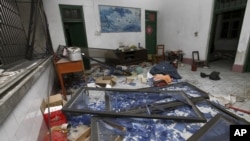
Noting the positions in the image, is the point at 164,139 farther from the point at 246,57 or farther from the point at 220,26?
the point at 220,26

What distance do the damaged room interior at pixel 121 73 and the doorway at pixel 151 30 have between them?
46 millimetres

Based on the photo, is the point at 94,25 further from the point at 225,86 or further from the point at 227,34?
the point at 227,34

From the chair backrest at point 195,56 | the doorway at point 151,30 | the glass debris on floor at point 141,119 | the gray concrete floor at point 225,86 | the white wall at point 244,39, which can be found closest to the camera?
the glass debris on floor at point 141,119

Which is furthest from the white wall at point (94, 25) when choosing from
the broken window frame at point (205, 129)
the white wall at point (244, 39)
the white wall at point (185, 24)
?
the broken window frame at point (205, 129)

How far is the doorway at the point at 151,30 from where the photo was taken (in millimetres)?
5799

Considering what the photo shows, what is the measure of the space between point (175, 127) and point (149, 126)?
36cm

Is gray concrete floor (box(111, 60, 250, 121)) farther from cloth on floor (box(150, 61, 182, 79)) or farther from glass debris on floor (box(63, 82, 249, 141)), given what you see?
glass debris on floor (box(63, 82, 249, 141))

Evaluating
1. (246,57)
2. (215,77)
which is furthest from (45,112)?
(246,57)

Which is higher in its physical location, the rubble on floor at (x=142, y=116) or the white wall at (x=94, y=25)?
the white wall at (x=94, y=25)

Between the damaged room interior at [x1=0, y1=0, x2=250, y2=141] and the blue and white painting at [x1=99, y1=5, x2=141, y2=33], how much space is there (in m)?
0.04

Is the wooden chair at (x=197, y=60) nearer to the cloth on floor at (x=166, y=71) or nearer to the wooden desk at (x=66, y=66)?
the cloth on floor at (x=166, y=71)

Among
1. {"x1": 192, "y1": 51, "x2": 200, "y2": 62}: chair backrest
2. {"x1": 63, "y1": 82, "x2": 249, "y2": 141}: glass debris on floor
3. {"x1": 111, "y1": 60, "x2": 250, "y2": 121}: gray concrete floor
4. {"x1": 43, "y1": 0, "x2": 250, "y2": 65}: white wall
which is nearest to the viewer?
{"x1": 63, "y1": 82, "x2": 249, "y2": 141}: glass debris on floor

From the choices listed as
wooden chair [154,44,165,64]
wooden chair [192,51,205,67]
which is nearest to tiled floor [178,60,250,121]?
wooden chair [192,51,205,67]

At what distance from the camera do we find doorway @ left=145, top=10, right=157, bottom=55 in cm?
580
